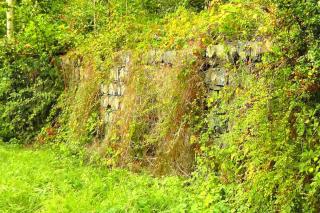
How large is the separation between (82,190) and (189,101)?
1.72 metres

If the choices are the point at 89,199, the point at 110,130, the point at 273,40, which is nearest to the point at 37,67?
the point at 110,130

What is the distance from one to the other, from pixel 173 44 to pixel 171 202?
2509mm

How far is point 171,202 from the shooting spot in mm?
4941

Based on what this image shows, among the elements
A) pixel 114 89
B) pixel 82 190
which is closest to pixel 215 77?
pixel 82 190

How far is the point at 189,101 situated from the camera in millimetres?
6070

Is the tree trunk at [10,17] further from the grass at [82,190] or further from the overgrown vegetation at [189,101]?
the grass at [82,190]

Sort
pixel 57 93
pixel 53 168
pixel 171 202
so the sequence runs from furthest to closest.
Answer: pixel 57 93 → pixel 53 168 → pixel 171 202

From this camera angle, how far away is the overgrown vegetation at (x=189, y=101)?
4047 mm

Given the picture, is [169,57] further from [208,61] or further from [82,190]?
[82,190]

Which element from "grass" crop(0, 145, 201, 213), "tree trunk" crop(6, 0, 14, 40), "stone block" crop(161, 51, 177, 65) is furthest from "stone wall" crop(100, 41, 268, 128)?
"tree trunk" crop(6, 0, 14, 40)

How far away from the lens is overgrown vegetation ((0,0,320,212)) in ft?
13.3

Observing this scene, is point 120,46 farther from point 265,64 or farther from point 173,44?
→ point 265,64

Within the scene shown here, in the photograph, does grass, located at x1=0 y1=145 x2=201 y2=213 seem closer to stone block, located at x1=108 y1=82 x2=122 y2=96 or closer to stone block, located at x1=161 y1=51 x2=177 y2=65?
stone block, located at x1=108 y1=82 x2=122 y2=96

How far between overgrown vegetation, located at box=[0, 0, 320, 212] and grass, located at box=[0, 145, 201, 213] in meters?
0.10
